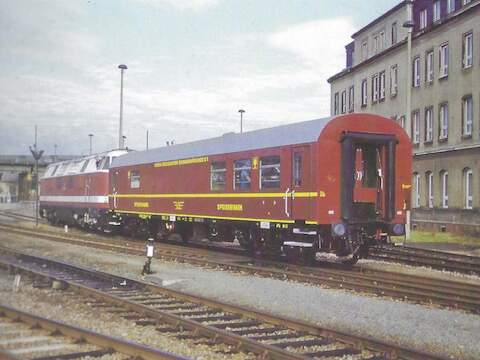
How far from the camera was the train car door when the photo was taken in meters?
14.8

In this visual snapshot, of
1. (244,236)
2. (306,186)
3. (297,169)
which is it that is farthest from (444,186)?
(306,186)

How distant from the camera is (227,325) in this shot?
902cm

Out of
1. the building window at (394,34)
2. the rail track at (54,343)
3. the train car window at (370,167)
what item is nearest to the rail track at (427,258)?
the train car window at (370,167)

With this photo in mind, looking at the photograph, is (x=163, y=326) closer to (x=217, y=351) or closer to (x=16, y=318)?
(x=217, y=351)

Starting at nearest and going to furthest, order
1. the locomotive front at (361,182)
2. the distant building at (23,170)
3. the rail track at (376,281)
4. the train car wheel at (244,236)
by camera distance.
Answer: the rail track at (376,281), the locomotive front at (361,182), the train car wheel at (244,236), the distant building at (23,170)

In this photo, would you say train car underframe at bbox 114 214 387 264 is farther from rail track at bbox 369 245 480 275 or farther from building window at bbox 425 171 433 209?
building window at bbox 425 171 433 209

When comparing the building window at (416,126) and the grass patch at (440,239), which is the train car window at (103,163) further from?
the building window at (416,126)

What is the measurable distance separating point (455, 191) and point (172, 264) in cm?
1822

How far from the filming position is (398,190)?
1561cm

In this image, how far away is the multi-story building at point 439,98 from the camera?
29125 mm

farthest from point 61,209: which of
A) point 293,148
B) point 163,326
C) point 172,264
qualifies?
point 163,326

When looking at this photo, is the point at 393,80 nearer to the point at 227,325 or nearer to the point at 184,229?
the point at 184,229

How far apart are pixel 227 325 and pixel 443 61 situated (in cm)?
2666

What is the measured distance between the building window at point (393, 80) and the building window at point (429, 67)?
367 cm
